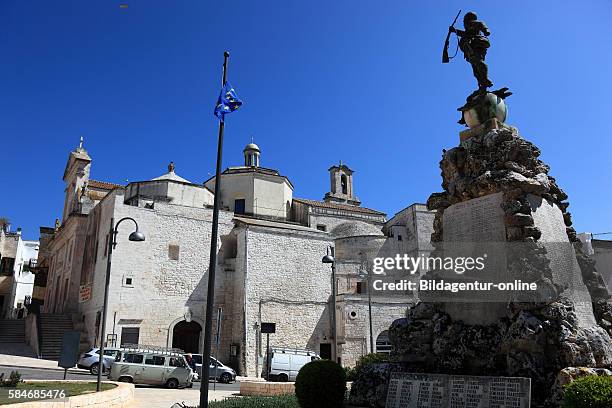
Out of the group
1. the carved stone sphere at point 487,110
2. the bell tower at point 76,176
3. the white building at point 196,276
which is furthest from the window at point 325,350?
the carved stone sphere at point 487,110

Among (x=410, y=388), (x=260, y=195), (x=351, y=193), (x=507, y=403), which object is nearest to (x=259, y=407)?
(x=410, y=388)

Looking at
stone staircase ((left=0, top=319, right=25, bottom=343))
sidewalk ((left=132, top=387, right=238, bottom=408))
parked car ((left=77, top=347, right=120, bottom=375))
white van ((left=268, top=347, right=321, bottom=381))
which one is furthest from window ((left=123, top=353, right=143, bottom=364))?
stone staircase ((left=0, top=319, right=25, bottom=343))

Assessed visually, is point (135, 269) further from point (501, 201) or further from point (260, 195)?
point (501, 201)

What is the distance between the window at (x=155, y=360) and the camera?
18.2 m

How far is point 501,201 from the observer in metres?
8.12

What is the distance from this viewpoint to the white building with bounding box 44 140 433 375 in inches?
1102

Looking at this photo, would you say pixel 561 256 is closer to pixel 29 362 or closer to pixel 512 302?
pixel 512 302

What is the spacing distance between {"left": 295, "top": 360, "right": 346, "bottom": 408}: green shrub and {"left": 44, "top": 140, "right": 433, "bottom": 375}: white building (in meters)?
21.2

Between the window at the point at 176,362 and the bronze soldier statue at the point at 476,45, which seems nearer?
the bronze soldier statue at the point at 476,45

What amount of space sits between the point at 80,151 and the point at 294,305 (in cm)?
2216

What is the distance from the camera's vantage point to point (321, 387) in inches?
316

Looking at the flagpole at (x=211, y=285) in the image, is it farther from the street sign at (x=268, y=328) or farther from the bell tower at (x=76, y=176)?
the bell tower at (x=76, y=176)

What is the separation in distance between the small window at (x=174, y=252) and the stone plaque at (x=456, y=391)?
79.6 feet

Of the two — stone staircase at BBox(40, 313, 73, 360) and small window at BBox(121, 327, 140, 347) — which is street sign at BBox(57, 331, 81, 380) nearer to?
stone staircase at BBox(40, 313, 73, 360)
